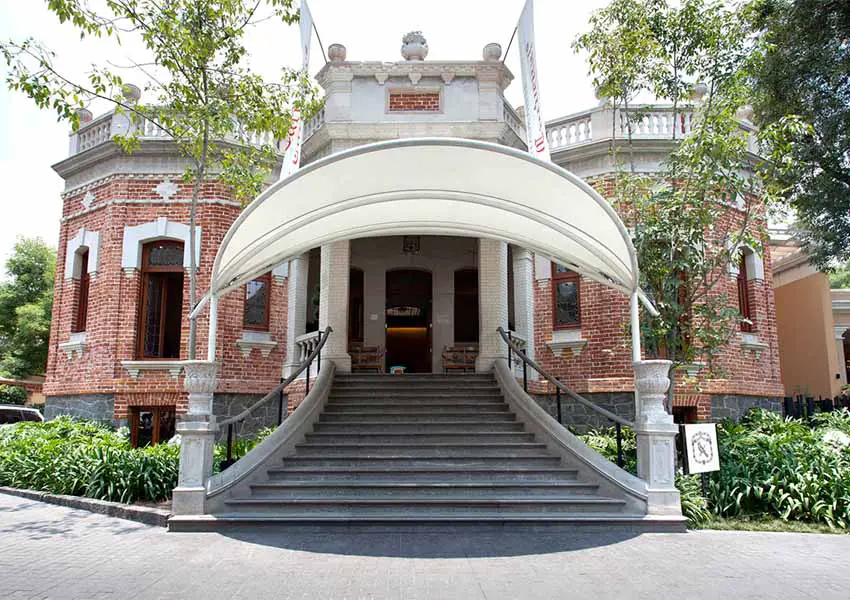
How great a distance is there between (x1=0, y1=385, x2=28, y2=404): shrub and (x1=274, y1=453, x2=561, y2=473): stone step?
67.4ft

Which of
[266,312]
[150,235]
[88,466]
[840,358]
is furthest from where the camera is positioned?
[840,358]

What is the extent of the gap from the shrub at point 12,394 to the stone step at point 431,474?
67.9ft

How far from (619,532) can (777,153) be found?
200 inches

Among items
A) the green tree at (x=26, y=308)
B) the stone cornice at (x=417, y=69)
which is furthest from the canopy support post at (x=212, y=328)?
the green tree at (x=26, y=308)

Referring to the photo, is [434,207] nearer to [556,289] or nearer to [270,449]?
[270,449]

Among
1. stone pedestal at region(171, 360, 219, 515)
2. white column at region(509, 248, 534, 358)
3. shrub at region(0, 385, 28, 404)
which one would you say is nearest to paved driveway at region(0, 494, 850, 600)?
stone pedestal at region(171, 360, 219, 515)

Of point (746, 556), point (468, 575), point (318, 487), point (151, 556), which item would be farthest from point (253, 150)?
point (746, 556)

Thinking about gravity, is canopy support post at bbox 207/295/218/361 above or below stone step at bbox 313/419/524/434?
above

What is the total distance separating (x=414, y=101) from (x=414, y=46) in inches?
51.9

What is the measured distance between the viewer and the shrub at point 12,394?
22672mm

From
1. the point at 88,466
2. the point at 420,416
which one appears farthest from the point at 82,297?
the point at 420,416

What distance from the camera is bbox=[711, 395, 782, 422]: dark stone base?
1102 cm

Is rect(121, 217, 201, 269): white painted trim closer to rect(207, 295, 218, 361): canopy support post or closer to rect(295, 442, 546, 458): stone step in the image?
rect(207, 295, 218, 361): canopy support post

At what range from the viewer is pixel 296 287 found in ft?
40.7
